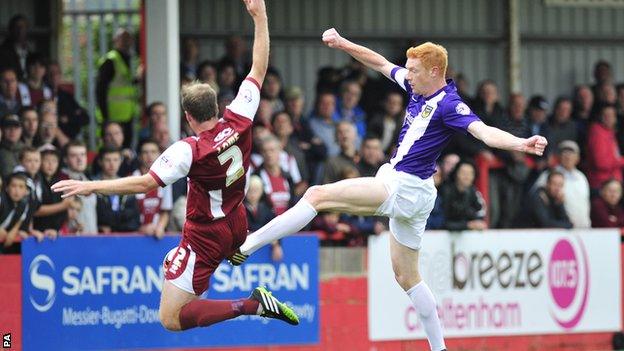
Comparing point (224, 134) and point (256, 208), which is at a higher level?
point (224, 134)

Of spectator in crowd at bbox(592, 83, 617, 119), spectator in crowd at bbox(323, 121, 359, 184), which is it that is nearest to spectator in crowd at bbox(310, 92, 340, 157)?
spectator in crowd at bbox(323, 121, 359, 184)

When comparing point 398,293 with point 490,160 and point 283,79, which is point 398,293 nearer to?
point 490,160

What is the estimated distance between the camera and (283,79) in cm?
1897

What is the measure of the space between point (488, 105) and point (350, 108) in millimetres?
1957

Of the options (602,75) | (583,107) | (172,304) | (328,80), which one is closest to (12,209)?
(172,304)

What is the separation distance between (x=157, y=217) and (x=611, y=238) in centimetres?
537

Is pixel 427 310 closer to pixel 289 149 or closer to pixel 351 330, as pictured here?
pixel 351 330

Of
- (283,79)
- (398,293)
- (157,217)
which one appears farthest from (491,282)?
(283,79)

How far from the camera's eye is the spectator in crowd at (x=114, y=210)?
13.7 m

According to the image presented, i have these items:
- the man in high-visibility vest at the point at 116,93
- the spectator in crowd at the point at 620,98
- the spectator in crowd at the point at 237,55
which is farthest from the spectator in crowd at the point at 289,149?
the spectator in crowd at the point at 620,98

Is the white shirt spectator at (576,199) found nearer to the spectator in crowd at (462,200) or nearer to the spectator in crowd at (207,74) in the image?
the spectator in crowd at (462,200)

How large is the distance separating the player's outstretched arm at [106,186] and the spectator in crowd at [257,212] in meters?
4.36

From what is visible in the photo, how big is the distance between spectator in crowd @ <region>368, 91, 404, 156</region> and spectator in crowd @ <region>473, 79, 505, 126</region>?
1231 mm

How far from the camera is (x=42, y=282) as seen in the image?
12891 mm
